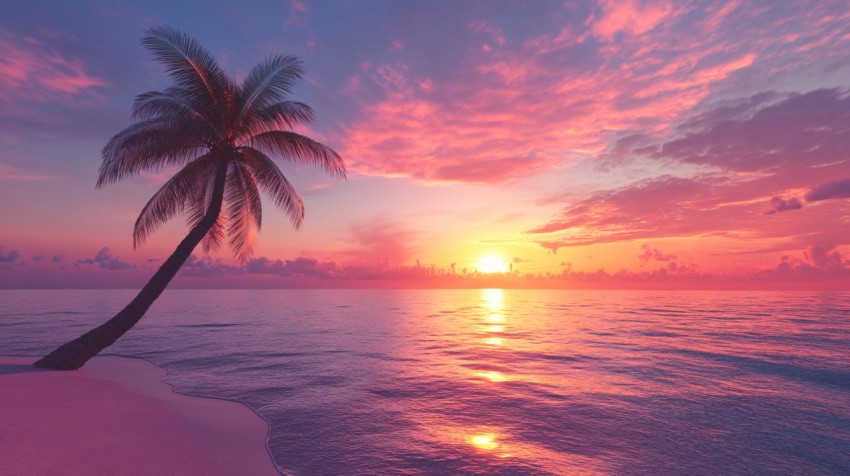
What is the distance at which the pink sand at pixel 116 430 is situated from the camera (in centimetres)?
604

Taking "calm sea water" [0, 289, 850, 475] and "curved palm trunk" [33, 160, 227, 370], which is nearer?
"calm sea water" [0, 289, 850, 475]

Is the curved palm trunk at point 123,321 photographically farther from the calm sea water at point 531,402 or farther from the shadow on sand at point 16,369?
the calm sea water at point 531,402

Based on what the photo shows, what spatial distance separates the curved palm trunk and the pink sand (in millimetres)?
876

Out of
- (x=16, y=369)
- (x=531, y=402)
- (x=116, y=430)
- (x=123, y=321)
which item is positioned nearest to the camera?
(x=116, y=430)

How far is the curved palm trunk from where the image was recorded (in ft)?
41.7

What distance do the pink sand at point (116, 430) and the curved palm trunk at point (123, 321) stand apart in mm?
876

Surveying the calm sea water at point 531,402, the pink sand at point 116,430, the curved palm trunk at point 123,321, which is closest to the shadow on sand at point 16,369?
the pink sand at point 116,430

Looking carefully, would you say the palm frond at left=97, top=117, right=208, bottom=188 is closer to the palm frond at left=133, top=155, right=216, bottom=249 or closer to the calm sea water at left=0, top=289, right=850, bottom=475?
the palm frond at left=133, top=155, right=216, bottom=249

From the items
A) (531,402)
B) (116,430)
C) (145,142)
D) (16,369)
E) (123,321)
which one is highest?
(145,142)

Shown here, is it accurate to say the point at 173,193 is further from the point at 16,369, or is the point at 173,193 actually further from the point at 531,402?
the point at 531,402

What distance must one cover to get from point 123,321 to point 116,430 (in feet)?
24.2

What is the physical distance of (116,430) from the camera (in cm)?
753

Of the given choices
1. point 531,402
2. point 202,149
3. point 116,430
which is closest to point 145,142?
point 202,149

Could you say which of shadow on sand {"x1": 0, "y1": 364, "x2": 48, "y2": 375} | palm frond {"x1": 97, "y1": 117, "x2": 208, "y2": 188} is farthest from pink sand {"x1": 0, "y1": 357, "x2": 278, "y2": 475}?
palm frond {"x1": 97, "y1": 117, "x2": 208, "y2": 188}
